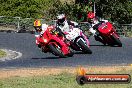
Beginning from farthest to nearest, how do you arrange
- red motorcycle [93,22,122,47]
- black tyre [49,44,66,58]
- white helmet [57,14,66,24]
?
red motorcycle [93,22,122,47] → white helmet [57,14,66,24] → black tyre [49,44,66,58]

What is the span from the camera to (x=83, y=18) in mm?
38656

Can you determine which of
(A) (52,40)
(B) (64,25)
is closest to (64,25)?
(B) (64,25)

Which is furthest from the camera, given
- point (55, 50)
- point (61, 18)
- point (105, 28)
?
point (105, 28)

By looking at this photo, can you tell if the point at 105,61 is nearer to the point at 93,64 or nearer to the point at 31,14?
the point at 93,64

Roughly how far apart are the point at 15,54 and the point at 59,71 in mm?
7912

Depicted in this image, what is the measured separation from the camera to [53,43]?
18797mm

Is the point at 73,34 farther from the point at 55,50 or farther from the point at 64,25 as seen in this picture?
the point at 55,50

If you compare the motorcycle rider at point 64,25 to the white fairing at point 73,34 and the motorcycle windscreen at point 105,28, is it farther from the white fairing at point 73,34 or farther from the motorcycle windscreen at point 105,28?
the motorcycle windscreen at point 105,28

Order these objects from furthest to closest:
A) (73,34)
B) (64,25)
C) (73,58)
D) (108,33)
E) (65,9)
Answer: (65,9)
(108,33)
(64,25)
(73,34)
(73,58)

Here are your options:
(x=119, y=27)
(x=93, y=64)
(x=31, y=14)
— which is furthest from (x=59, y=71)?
(x=31, y=14)

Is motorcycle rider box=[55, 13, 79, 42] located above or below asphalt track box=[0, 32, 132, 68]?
above

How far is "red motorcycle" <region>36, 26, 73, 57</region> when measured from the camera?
18.6 meters

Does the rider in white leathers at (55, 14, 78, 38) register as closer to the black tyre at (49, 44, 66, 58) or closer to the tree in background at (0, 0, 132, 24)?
the black tyre at (49, 44, 66, 58)

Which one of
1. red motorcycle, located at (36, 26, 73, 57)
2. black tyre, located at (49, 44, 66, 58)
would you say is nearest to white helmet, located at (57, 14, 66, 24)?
red motorcycle, located at (36, 26, 73, 57)
